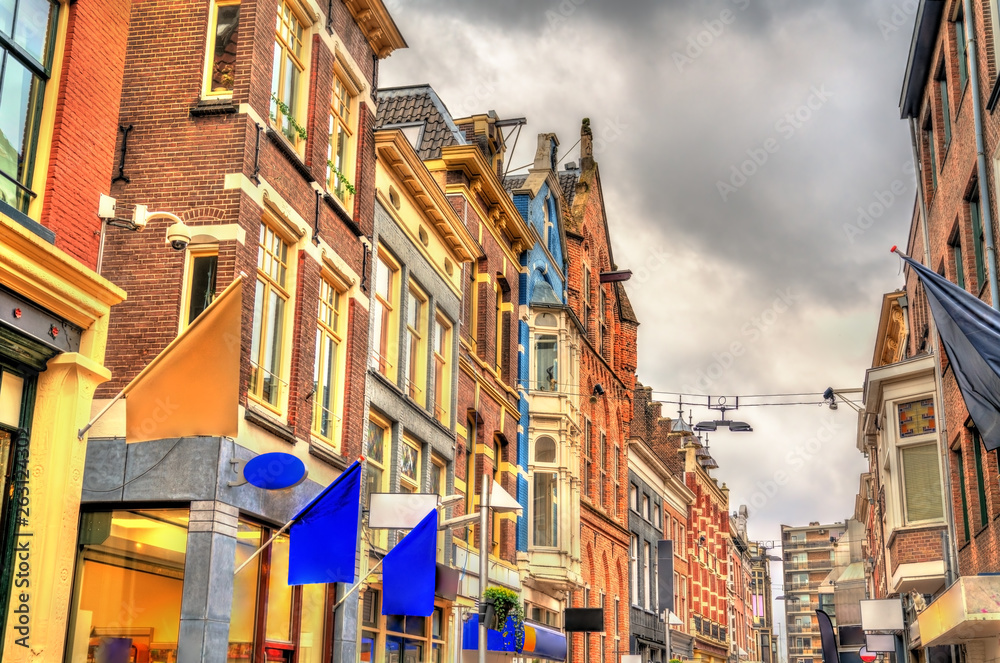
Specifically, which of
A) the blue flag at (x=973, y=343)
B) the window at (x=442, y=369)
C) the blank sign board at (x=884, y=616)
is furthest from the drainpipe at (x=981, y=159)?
the blank sign board at (x=884, y=616)

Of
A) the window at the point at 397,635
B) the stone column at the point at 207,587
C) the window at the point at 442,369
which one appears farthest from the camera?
the window at the point at 442,369

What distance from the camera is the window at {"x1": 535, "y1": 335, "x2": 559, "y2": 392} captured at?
1406 inches

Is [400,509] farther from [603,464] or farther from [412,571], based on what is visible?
[603,464]

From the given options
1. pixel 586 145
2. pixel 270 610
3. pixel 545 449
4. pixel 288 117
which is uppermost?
pixel 586 145

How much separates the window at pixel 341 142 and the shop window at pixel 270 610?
6237mm

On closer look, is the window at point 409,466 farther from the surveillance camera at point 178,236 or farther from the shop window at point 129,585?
the surveillance camera at point 178,236

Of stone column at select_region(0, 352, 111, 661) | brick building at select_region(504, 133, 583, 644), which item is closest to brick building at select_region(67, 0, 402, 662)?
stone column at select_region(0, 352, 111, 661)

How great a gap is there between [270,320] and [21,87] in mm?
5661

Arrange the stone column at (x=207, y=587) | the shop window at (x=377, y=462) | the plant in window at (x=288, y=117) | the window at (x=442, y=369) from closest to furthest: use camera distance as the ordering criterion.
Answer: the stone column at (x=207, y=587)
the plant in window at (x=288, y=117)
the shop window at (x=377, y=462)
the window at (x=442, y=369)

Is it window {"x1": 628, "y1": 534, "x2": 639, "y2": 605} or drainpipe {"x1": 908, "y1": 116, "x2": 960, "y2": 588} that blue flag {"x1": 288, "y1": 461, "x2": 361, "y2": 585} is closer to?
drainpipe {"x1": 908, "y1": 116, "x2": 960, "y2": 588}

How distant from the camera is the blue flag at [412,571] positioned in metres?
17.9

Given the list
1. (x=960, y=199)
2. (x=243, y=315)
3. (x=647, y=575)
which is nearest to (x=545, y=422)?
(x=960, y=199)

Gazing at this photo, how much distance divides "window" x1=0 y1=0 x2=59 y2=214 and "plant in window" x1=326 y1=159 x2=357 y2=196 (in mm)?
7239

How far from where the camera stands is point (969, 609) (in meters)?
16.1
